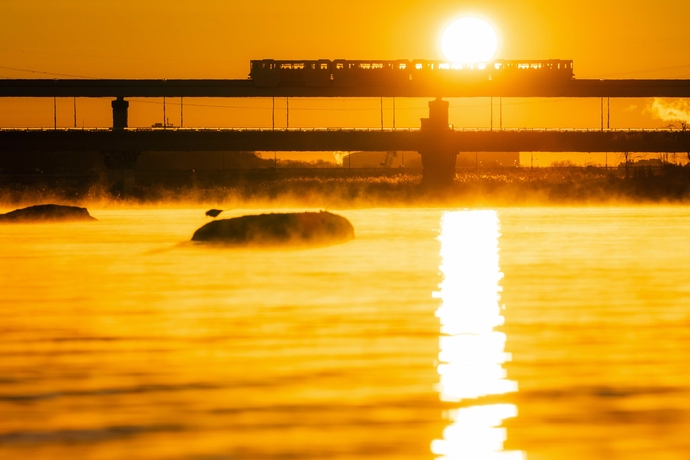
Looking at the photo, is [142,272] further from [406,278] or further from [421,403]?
[421,403]

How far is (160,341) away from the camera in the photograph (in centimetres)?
1384

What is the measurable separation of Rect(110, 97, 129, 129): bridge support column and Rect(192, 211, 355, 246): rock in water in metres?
82.5

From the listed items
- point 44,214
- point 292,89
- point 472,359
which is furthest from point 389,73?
point 472,359

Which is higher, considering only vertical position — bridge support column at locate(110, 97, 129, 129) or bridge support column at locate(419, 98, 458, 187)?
bridge support column at locate(110, 97, 129, 129)

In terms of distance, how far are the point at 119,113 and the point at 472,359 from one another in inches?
4201

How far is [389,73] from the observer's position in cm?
11619

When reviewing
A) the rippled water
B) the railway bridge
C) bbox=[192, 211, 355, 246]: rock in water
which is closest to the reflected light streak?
the rippled water

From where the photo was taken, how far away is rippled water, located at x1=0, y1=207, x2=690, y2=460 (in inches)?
343

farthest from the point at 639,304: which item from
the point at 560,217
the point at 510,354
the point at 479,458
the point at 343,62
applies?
the point at 343,62

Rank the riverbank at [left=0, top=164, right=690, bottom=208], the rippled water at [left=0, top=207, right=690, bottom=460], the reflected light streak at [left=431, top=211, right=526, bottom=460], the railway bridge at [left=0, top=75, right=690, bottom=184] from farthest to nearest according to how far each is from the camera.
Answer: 1. the railway bridge at [left=0, top=75, right=690, bottom=184]
2. the riverbank at [left=0, top=164, right=690, bottom=208]
3. the rippled water at [left=0, top=207, right=690, bottom=460]
4. the reflected light streak at [left=431, top=211, right=526, bottom=460]

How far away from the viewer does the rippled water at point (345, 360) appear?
8719 millimetres

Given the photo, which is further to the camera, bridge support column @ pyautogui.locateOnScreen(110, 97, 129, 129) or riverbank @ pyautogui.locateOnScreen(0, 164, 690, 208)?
bridge support column @ pyautogui.locateOnScreen(110, 97, 129, 129)

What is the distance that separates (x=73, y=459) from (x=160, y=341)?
5.79 meters

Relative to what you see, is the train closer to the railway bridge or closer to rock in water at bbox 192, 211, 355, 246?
the railway bridge
